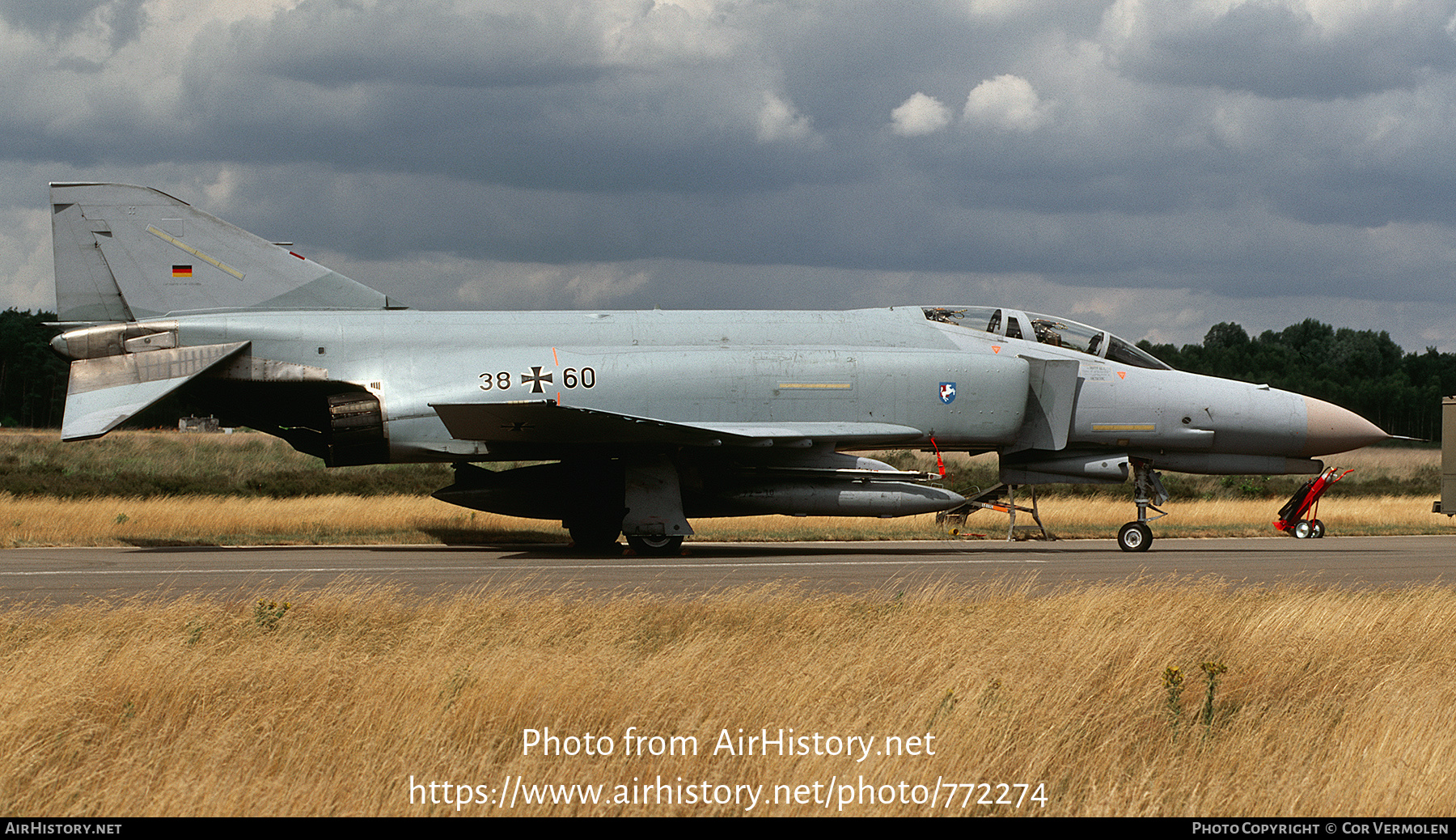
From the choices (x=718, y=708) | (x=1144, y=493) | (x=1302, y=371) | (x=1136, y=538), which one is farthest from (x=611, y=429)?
(x=1302, y=371)

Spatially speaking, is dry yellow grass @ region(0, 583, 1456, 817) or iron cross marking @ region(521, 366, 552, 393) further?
iron cross marking @ region(521, 366, 552, 393)

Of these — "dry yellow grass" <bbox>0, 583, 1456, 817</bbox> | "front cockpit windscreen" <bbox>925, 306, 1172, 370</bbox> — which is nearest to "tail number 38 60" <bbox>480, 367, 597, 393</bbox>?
"front cockpit windscreen" <bbox>925, 306, 1172, 370</bbox>

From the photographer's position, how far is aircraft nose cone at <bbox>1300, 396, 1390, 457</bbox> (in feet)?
59.7

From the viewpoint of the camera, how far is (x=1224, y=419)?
18.1 meters

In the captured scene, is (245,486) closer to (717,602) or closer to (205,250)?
(205,250)

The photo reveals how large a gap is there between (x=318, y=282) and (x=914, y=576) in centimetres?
1031

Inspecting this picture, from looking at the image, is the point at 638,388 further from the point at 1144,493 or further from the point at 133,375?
the point at 1144,493

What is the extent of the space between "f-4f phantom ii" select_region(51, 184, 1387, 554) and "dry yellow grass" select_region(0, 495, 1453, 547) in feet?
9.01

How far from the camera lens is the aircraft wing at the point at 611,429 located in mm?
15672

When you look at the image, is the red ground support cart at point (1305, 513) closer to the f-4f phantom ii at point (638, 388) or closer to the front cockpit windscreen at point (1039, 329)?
the f-4f phantom ii at point (638, 388)

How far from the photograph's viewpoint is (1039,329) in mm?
18547

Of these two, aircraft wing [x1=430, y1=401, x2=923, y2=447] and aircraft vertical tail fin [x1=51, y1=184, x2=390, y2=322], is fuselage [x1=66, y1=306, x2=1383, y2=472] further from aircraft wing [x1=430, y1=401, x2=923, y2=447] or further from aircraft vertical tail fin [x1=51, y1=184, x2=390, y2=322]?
aircraft vertical tail fin [x1=51, y1=184, x2=390, y2=322]

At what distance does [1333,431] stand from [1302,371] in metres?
78.2
